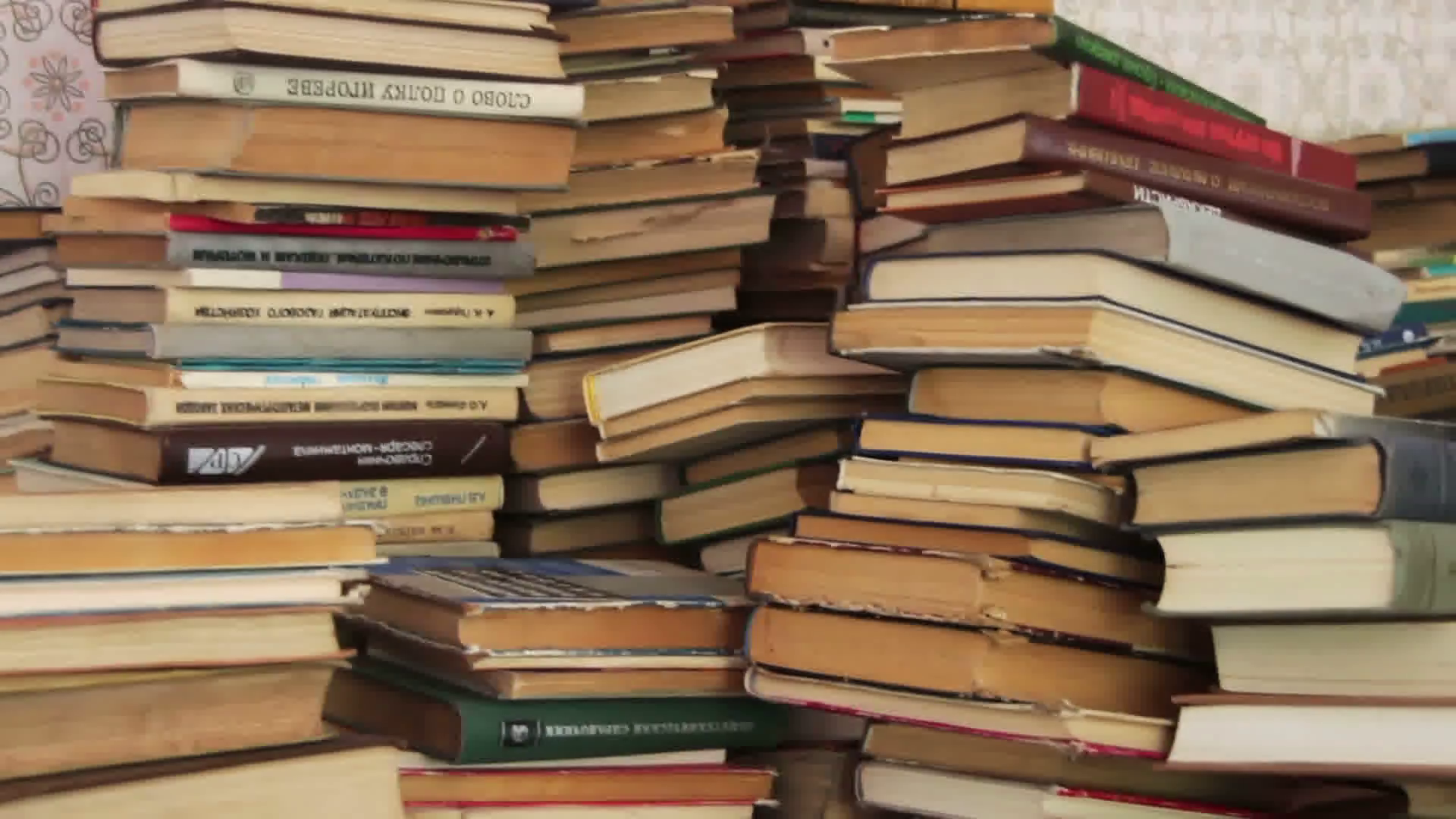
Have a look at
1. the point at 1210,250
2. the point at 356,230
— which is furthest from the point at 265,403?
the point at 1210,250

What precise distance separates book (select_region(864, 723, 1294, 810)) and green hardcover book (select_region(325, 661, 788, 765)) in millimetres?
137

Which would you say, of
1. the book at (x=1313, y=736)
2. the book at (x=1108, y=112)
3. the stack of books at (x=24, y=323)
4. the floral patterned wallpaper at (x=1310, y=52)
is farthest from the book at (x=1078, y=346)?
the floral patterned wallpaper at (x=1310, y=52)

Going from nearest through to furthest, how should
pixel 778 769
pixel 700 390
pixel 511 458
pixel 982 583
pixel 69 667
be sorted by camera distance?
pixel 69 667 → pixel 982 583 → pixel 778 769 → pixel 700 390 → pixel 511 458

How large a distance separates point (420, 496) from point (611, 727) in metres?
0.37

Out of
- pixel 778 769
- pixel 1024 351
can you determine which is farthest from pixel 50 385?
pixel 1024 351

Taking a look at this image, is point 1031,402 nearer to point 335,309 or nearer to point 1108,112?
point 1108,112

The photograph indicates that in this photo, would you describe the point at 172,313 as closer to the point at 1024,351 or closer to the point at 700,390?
the point at 700,390

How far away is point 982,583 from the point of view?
1273 mm

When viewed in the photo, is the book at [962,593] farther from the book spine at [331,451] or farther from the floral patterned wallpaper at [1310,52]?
the floral patterned wallpaper at [1310,52]

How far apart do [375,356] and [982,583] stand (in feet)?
1.89

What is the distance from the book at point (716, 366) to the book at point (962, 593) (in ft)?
0.71

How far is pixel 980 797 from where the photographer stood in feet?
4.38

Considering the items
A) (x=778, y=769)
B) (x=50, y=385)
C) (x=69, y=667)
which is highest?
(x=50, y=385)

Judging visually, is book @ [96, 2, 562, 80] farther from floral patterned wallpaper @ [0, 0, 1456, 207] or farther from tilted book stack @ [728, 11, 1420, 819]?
floral patterned wallpaper @ [0, 0, 1456, 207]
